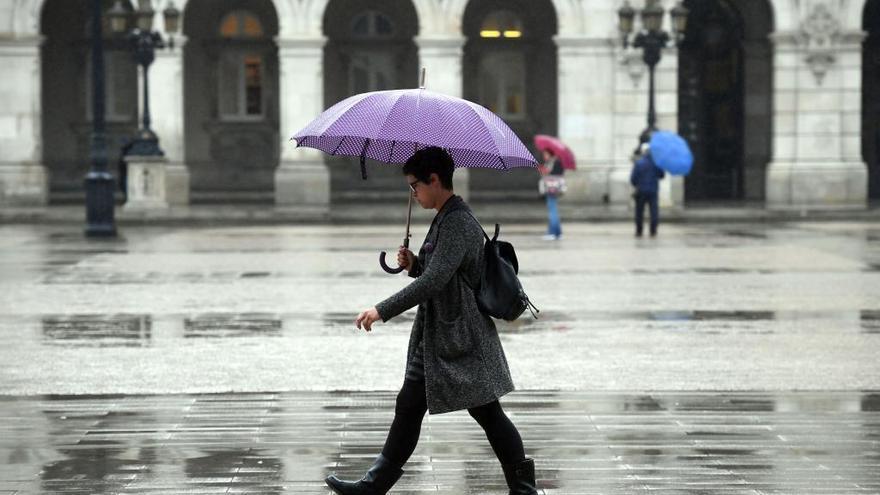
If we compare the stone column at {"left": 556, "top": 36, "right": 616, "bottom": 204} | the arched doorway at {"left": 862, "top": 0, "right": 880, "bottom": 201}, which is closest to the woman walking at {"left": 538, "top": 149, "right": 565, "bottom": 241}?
the stone column at {"left": 556, "top": 36, "right": 616, "bottom": 204}

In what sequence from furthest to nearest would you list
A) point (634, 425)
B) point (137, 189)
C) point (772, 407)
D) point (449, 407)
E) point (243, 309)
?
point (137, 189), point (243, 309), point (772, 407), point (634, 425), point (449, 407)

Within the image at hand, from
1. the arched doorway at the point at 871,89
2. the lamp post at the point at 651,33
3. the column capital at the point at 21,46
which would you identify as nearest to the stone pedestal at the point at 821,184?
the arched doorway at the point at 871,89

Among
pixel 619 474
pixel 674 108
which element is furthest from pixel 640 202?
pixel 619 474

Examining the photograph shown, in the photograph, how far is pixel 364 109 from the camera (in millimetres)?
7613

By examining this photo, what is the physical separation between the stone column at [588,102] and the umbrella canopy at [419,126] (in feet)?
101

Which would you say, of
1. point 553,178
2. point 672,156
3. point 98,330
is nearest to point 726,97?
point 672,156

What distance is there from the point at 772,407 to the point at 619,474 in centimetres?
230

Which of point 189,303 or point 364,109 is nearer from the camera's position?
point 364,109

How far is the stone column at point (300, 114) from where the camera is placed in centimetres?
3825

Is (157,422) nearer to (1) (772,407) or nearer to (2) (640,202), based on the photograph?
(1) (772,407)

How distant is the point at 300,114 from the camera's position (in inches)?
1527

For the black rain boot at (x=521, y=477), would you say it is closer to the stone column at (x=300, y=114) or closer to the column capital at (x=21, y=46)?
the stone column at (x=300, y=114)

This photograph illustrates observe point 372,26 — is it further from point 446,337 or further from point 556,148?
point 446,337

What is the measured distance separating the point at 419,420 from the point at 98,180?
21732 millimetres
